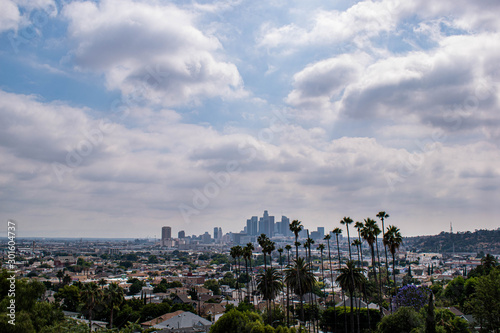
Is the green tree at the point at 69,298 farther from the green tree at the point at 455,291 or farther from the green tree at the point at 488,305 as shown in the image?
the green tree at the point at 455,291

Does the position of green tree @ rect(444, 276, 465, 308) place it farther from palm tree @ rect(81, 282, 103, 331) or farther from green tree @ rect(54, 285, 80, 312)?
green tree @ rect(54, 285, 80, 312)

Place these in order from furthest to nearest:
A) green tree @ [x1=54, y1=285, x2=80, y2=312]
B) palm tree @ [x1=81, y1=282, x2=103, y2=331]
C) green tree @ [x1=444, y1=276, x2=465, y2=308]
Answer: green tree @ [x1=444, y1=276, x2=465, y2=308]
green tree @ [x1=54, y1=285, x2=80, y2=312]
palm tree @ [x1=81, y1=282, x2=103, y2=331]

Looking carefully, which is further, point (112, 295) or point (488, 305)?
point (112, 295)

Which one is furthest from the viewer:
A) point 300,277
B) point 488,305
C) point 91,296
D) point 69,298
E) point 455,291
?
point 455,291

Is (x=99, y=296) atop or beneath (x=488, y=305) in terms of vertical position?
atop

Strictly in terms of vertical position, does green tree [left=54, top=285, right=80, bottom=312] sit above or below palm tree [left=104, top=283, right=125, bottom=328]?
below

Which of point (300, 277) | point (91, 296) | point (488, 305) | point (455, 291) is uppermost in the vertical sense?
point (300, 277)

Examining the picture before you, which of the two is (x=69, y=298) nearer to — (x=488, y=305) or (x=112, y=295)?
(x=112, y=295)

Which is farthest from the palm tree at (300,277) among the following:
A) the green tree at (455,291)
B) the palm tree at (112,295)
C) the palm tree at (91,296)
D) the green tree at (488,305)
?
the green tree at (455,291)

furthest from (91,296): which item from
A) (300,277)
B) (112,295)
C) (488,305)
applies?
(488,305)

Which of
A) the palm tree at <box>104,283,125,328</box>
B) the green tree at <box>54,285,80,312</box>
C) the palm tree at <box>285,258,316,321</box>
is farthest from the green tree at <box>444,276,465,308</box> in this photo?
the green tree at <box>54,285,80,312</box>

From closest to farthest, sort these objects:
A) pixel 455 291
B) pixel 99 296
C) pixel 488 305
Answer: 1. pixel 488 305
2. pixel 99 296
3. pixel 455 291

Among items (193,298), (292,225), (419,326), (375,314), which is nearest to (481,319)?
(419,326)
